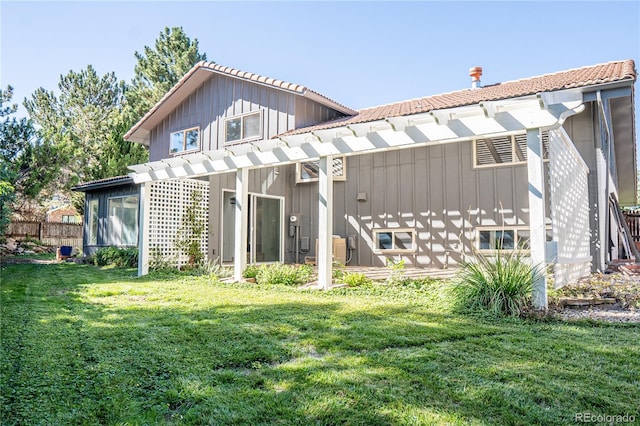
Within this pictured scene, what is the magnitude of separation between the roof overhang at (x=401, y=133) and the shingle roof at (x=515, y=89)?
169cm

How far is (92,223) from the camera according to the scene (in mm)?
13531

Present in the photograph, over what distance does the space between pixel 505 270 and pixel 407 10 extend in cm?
895

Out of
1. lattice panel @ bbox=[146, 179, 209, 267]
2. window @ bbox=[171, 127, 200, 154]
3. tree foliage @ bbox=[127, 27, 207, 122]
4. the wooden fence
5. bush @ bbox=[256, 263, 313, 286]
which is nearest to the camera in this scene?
bush @ bbox=[256, 263, 313, 286]

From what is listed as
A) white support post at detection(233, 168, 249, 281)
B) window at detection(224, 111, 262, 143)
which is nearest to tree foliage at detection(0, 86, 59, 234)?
window at detection(224, 111, 262, 143)

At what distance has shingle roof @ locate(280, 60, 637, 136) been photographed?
6840mm

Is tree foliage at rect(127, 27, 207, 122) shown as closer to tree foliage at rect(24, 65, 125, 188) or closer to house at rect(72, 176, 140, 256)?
tree foliage at rect(24, 65, 125, 188)

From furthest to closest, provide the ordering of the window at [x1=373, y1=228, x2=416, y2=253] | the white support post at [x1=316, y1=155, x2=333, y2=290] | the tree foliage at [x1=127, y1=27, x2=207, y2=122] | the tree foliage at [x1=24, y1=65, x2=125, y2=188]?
the tree foliage at [x1=24, y1=65, x2=125, y2=188] → the tree foliage at [x1=127, y1=27, x2=207, y2=122] → the window at [x1=373, y1=228, x2=416, y2=253] → the white support post at [x1=316, y1=155, x2=333, y2=290]

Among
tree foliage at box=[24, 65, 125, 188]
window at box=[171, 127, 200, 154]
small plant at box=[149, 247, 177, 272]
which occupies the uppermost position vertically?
tree foliage at box=[24, 65, 125, 188]

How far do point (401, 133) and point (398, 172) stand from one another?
3.96 metres

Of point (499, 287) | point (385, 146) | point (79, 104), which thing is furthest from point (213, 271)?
point (79, 104)

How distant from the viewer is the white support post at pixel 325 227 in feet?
21.2

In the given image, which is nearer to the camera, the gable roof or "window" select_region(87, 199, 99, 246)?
the gable roof

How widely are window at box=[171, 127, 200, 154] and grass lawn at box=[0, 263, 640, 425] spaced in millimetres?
8950

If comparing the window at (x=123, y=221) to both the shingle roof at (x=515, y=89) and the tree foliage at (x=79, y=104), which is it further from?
the tree foliage at (x=79, y=104)
